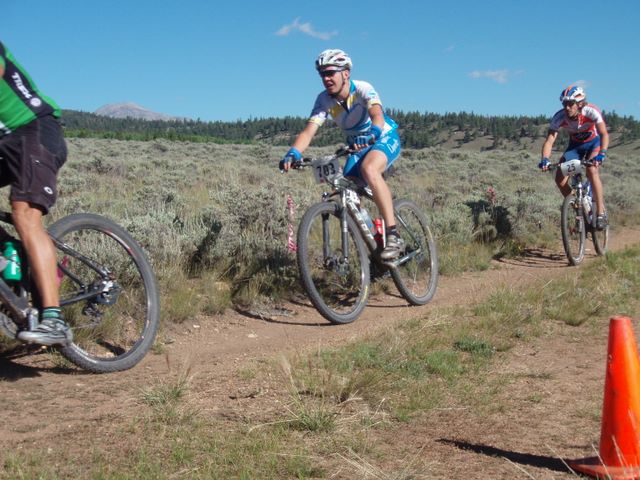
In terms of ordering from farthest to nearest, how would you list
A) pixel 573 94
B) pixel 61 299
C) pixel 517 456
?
1. pixel 573 94
2. pixel 61 299
3. pixel 517 456

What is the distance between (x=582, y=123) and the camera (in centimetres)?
925

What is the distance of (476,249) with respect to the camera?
908 centimetres

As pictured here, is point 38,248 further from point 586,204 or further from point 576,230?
point 586,204

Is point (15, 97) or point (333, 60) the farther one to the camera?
point (333, 60)

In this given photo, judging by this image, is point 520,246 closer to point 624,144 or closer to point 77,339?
point 77,339

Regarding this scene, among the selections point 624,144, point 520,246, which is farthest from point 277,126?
point 520,246

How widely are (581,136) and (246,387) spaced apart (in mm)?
7513

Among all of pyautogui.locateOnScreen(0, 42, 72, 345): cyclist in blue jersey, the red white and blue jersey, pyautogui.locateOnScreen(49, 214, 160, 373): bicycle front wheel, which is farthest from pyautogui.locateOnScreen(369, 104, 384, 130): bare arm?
the red white and blue jersey

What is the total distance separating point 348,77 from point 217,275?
2258 millimetres

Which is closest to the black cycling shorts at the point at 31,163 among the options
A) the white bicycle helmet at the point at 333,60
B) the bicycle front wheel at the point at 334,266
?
the bicycle front wheel at the point at 334,266

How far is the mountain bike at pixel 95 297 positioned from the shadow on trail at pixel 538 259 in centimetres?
Result: 587

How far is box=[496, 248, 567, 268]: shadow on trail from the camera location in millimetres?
9018

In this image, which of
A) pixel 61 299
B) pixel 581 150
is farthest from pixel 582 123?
pixel 61 299

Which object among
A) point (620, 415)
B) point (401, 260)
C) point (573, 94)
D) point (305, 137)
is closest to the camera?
point (620, 415)
